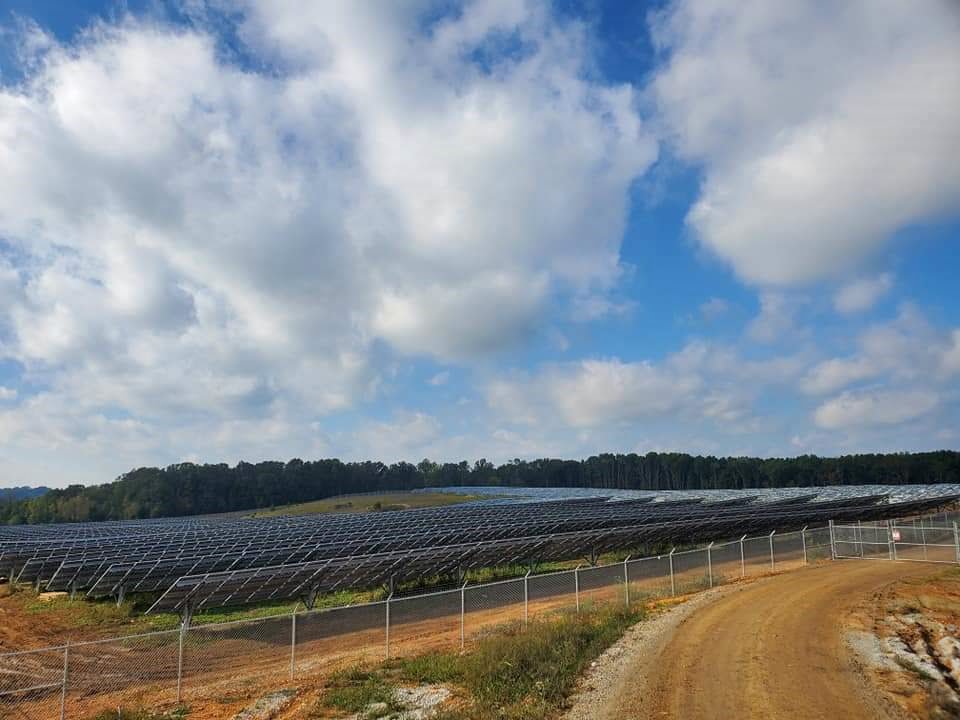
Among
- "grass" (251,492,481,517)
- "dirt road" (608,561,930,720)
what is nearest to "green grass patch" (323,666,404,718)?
"dirt road" (608,561,930,720)

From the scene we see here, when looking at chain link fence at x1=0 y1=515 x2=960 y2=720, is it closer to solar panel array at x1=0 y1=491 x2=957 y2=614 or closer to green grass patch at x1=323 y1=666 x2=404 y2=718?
green grass patch at x1=323 y1=666 x2=404 y2=718

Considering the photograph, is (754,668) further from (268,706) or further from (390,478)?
(390,478)

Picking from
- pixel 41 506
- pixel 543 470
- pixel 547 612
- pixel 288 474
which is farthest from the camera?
pixel 543 470

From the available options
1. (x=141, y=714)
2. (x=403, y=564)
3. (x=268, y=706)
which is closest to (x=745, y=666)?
(x=268, y=706)

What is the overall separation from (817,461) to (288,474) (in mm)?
127326

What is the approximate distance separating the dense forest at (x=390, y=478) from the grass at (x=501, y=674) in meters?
124

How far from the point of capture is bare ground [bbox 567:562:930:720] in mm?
12359

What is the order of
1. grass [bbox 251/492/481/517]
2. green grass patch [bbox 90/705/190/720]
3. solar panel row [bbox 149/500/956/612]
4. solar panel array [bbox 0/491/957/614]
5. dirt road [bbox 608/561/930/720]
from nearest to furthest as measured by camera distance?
dirt road [bbox 608/561/930/720]
green grass patch [bbox 90/705/190/720]
solar panel row [bbox 149/500/956/612]
solar panel array [bbox 0/491/957/614]
grass [bbox 251/492/481/517]

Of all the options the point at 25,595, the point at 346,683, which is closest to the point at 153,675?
the point at 346,683

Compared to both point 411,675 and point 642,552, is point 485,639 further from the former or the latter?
point 642,552

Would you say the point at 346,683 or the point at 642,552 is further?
the point at 642,552

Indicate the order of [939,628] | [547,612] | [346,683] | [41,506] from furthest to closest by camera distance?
[41,506], [547,612], [939,628], [346,683]

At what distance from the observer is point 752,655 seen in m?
15.9

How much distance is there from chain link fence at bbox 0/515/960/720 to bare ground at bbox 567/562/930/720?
146 inches
